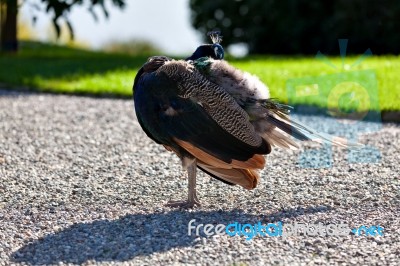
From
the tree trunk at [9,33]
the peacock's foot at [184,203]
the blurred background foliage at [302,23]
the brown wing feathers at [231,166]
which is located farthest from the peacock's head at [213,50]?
the blurred background foliage at [302,23]

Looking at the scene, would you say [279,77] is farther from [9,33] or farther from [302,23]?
[302,23]

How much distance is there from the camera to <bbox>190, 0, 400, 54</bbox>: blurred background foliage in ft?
57.6

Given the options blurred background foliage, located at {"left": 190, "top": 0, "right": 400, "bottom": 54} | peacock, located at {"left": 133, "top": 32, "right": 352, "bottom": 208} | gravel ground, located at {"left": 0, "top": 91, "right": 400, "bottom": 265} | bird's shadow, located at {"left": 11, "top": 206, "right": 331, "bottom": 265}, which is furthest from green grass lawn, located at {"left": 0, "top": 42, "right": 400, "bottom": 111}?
bird's shadow, located at {"left": 11, "top": 206, "right": 331, "bottom": 265}

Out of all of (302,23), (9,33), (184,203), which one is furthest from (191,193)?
(302,23)

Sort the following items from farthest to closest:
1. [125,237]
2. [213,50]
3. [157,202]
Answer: [157,202]
[213,50]
[125,237]

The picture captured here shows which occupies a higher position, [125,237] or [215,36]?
[215,36]

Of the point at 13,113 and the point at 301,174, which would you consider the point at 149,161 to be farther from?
the point at 13,113

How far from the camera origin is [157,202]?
5.73m

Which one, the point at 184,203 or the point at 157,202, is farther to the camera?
the point at 157,202

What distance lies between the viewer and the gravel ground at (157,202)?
456 cm

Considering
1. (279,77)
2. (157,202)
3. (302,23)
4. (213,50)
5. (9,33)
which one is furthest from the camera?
(302,23)

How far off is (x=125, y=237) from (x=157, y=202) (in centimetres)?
91

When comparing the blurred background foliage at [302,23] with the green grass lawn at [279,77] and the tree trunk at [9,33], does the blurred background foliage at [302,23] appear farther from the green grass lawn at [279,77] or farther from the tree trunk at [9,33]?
the tree trunk at [9,33]

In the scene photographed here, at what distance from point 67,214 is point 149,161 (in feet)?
5.90
